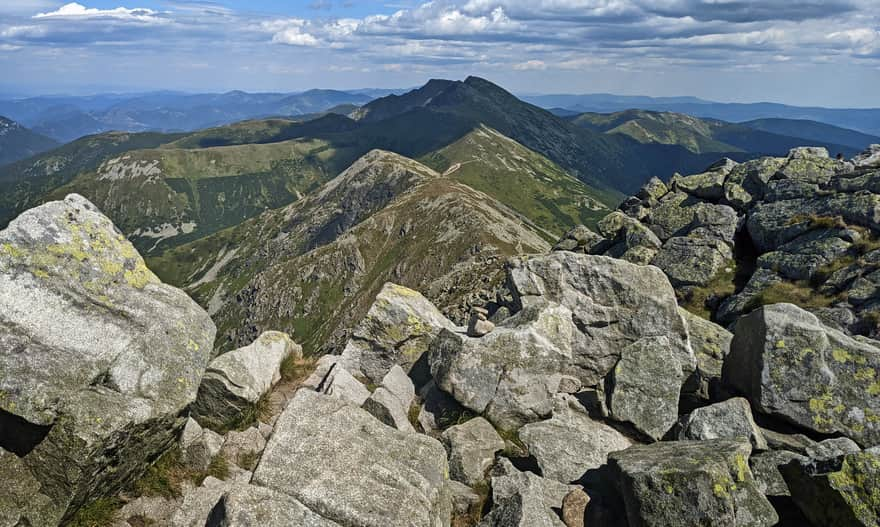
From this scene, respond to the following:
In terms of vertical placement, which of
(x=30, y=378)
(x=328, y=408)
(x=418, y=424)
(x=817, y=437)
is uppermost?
(x=30, y=378)

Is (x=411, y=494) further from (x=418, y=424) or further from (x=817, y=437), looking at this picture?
(x=817, y=437)

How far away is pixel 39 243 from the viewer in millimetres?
14117

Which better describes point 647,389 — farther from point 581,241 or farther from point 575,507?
point 581,241

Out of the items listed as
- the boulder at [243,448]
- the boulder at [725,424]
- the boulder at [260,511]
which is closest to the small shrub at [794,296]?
the boulder at [725,424]

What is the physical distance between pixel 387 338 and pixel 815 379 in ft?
50.7

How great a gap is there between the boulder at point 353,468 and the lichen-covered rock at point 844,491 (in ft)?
27.1

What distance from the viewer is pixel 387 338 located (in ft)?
72.2

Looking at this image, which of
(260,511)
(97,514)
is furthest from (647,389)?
(97,514)

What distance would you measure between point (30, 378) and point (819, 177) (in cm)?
5071

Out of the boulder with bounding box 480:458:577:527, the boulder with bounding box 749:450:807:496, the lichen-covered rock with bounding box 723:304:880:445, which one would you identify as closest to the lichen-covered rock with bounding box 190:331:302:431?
the boulder with bounding box 480:458:577:527

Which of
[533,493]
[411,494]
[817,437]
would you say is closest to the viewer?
[411,494]

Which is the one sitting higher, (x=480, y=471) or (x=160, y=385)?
(x=160, y=385)

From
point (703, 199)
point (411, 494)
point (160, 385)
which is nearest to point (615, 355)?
point (411, 494)

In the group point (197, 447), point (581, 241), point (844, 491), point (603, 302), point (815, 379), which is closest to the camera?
point (844, 491)
